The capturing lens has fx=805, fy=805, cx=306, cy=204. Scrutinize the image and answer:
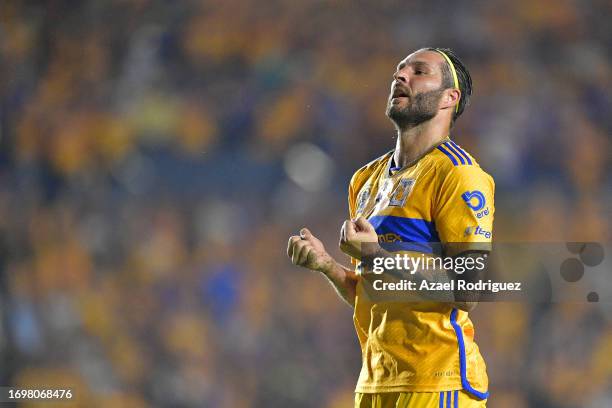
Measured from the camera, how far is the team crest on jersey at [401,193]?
6.46 ft

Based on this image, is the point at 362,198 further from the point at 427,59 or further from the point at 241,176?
the point at 241,176

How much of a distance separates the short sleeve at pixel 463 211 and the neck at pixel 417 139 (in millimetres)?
187

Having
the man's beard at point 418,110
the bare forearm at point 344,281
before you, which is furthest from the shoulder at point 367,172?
the bare forearm at point 344,281

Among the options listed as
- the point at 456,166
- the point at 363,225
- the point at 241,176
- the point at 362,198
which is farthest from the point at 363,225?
the point at 241,176

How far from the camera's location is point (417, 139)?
2105mm

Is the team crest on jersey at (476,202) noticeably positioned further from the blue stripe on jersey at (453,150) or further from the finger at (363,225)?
the finger at (363,225)

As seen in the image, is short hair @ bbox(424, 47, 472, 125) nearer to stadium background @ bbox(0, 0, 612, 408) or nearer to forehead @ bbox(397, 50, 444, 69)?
forehead @ bbox(397, 50, 444, 69)

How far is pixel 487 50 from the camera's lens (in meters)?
4.11

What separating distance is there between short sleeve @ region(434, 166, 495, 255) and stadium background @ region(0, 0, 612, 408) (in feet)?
6.86

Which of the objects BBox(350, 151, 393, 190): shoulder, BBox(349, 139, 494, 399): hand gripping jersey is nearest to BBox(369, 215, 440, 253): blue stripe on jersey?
BBox(349, 139, 494, 399): hand gripping jersey

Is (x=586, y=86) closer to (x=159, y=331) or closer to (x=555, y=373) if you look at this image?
(x=555, y=373)

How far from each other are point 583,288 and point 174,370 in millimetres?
2071

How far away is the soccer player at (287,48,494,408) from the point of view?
1.83 metres

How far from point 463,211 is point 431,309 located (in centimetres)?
24
